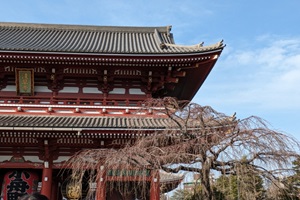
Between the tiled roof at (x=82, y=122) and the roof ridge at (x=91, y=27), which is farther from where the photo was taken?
the roof ridge at (x=91, y=27)

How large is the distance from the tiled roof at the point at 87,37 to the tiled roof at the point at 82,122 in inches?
140

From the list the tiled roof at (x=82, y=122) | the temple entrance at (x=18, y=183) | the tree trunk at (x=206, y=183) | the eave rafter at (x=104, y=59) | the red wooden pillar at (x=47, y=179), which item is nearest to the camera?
the tree trunk at (x=206, y=183)

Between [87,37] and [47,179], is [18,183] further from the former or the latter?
[87,37]

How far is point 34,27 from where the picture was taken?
18.8 m

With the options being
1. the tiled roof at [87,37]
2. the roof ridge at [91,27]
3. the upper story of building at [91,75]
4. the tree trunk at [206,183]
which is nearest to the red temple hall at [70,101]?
the upper story of building at [91,75]

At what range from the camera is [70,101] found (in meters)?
12.6

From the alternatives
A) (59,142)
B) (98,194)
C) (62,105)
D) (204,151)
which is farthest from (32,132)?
(204,151)

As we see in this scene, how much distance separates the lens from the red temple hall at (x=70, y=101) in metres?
10.7

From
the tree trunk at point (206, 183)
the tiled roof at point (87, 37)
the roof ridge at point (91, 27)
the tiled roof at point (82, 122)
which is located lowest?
the tree trunk at point (206, 183)

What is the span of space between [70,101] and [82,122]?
1822mm

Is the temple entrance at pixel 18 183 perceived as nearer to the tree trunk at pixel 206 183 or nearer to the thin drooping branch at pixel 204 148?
the thin drooping branch at pixel 204 148

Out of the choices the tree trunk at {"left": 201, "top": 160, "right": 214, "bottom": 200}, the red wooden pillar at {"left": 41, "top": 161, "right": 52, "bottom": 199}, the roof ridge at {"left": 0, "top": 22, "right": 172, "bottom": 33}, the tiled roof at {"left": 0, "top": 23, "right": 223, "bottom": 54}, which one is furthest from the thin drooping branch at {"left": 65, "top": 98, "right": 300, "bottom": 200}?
the roof ridge at {"left": 0, "top": 22, "right": 172, "bottom": 33}

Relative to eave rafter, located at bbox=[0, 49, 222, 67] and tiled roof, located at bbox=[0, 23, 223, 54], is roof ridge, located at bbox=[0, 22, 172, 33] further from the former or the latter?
eave rafter, located at bbox=[0, 49, 222, 67]

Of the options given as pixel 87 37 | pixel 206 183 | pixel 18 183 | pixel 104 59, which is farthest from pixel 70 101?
pixel 206 183
